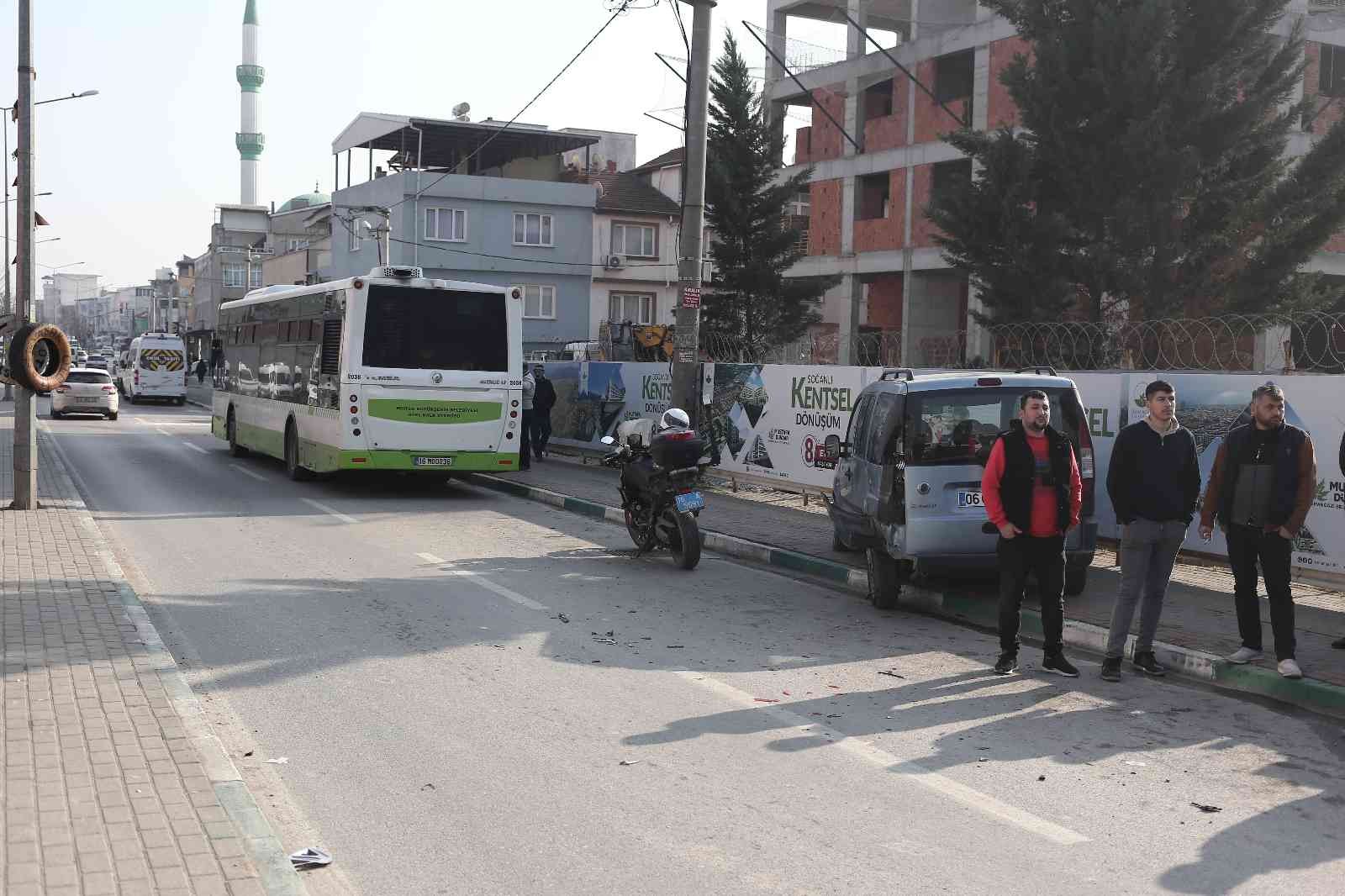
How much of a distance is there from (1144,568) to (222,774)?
5536mm

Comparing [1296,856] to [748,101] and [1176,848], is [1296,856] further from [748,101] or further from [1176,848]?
[748,101]

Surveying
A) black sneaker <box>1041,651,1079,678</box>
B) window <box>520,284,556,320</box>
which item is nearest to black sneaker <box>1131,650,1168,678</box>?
black sneaker <box>1041,651,1079,678</box>

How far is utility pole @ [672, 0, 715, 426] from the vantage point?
17781mm

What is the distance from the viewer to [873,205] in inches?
1598

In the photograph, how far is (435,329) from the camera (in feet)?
60.6

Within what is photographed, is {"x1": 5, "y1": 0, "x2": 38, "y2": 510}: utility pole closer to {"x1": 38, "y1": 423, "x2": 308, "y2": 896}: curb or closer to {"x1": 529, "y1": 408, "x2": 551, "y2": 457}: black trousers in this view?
{"x1": 38, "y1": 423, "x2": 308, "y2": 896}: curb

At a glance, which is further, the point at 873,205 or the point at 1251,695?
the point at 873,205

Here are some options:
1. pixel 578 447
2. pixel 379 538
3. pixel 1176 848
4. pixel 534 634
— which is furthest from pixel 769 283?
pixel 1176 848

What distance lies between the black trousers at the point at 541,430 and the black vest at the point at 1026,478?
17817 millimetres

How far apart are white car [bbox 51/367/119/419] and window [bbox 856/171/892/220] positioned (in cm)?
2276

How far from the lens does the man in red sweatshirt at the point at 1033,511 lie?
839cm

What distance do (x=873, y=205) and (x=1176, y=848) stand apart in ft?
120

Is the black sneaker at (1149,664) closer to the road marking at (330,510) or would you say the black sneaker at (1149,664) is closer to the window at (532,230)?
the road marking at (330,510)

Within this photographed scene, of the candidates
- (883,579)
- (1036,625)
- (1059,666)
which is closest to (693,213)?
(883,579)
